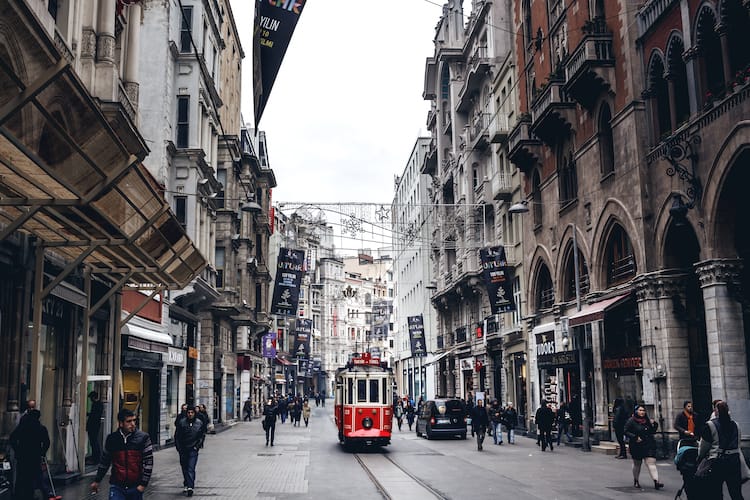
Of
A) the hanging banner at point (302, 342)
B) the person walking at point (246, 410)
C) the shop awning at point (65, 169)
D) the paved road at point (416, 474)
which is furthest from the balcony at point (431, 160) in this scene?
the shop awning at point (65, 169)

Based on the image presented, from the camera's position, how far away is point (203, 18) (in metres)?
36.9

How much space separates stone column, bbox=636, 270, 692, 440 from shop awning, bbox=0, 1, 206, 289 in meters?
14.0

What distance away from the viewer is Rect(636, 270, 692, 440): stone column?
2308 cm

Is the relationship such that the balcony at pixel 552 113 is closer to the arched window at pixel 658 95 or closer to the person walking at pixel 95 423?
the arched window at pixel 658 95

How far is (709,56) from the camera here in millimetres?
21016

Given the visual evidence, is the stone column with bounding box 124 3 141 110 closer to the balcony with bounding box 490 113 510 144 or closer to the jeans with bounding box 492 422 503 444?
the jeans with bounding box 492 422 503 444

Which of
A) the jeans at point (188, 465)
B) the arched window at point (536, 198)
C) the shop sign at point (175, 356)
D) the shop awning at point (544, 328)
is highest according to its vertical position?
the arched window at point (536, 198)

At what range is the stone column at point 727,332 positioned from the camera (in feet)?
66.5

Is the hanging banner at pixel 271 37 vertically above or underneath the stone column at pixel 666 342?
above

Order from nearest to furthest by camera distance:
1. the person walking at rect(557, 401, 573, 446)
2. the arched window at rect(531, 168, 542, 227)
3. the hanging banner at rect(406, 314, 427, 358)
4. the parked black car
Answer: the person walking at rect(557, 401, 573, 446) < the parked black car < the arched window at rect(531, 168, 542, 227) < the hanging banner at rect(406, 314, 427, 358)

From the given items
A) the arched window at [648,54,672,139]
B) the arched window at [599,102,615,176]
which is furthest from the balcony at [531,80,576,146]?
the arched window at [648,54,672,139]

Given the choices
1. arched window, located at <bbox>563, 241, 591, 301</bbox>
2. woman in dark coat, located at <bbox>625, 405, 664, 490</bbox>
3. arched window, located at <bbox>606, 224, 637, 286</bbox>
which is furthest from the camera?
arched window, located at <bbox>563, 241, 591, 301</bbox>

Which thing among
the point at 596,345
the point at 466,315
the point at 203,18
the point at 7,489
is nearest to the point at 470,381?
the point at 466,315

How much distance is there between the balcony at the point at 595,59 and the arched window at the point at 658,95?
224 centimetres
